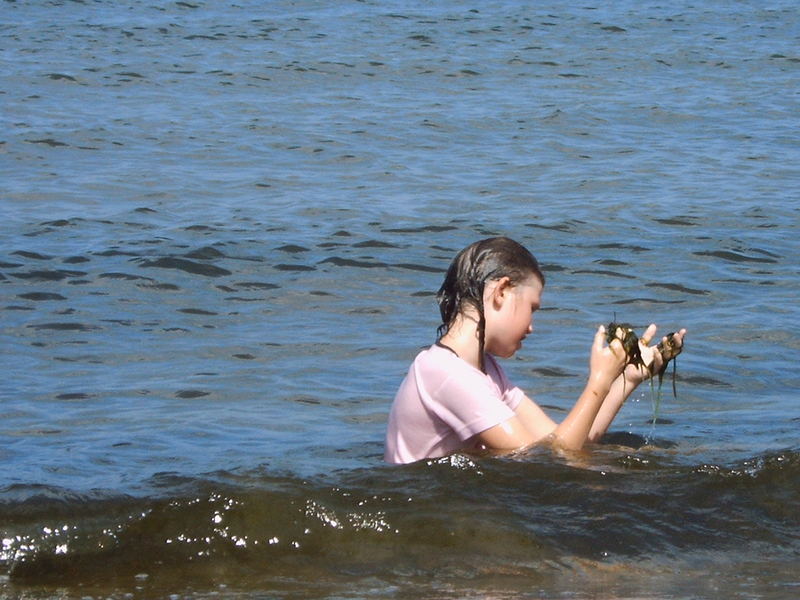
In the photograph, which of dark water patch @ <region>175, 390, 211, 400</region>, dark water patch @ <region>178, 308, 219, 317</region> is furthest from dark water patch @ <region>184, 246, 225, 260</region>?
dark water patch @ <region>175, 390, 211, 400</region>

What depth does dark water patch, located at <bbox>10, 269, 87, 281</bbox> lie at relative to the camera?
34.3 feet

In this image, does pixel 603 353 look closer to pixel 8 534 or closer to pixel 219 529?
pixel 219 529

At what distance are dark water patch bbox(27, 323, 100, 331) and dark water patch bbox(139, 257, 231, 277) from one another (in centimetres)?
151

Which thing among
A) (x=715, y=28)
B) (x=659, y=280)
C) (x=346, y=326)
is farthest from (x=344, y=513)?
(x=715, y=28)

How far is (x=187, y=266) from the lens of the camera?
10898mm

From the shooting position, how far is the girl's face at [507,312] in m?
5.35

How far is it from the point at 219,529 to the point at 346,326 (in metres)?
4.29

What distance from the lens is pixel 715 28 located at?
1005 inches

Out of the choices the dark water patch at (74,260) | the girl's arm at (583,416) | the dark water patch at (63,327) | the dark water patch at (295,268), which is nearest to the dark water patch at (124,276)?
the dark water patch at (74,260)

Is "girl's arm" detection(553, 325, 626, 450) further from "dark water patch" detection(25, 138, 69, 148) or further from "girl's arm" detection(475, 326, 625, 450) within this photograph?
"dark water patch" detection(25, 138, 69, 148)

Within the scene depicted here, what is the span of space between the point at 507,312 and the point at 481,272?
178 millimetres

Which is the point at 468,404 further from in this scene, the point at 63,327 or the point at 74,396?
the point at 63,327

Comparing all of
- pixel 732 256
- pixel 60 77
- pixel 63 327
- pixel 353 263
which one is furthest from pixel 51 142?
pixel 732 256

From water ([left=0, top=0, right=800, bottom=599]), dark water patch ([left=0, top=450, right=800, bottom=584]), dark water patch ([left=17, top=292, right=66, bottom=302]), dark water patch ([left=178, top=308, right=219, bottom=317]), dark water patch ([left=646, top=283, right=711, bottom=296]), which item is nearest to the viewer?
dark water patch ([left=0, top=450, right=800, bottom=584])
